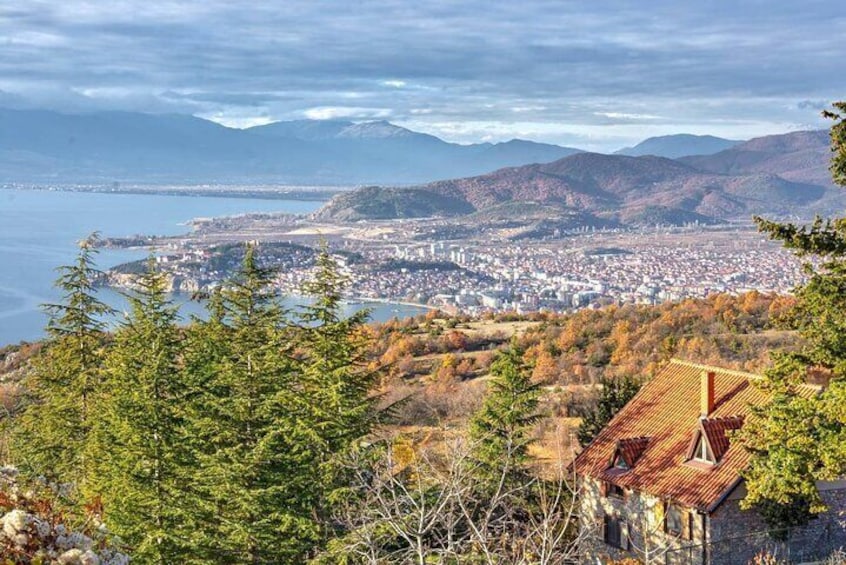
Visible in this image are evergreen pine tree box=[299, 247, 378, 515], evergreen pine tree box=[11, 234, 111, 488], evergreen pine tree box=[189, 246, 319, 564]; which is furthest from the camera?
evergreen pine tree box=[11, 234, 111, 488]

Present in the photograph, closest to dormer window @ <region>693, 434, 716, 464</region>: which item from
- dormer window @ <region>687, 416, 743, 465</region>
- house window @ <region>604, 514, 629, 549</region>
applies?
dormer window @ <region>687, 416, 743, 465</region>

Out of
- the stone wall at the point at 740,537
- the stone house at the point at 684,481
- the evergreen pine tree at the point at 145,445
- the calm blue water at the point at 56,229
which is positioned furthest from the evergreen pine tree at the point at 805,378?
the evergreen pine tree at the point at 145,445

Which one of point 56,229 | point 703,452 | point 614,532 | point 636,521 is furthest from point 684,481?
point 56,229

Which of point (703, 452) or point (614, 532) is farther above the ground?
point (703, 452)

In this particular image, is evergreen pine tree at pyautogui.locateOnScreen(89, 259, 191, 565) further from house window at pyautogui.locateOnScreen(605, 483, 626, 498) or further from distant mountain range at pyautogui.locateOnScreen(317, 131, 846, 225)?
distant mountain range at pyautogui.locateOnScreen(317, 131, 846, 225)

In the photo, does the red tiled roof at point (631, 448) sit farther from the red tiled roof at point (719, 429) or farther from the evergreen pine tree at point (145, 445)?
the evergreen pine tree at point (145, 445)

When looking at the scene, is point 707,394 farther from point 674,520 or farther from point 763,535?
point 763,535
